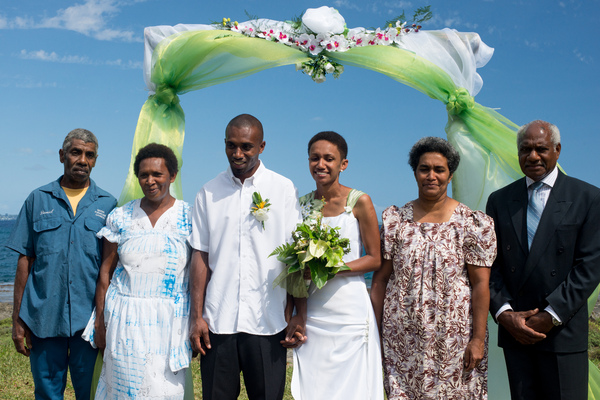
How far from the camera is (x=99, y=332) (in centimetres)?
390

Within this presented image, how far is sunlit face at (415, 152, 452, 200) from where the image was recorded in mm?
3678

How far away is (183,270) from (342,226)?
1224mm

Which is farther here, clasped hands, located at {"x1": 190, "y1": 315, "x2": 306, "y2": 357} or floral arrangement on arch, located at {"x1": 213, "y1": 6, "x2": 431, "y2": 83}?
floral arrangement on arch, located at {"x1": 213, "y1": 6, "x2": 431, "y2": 83}

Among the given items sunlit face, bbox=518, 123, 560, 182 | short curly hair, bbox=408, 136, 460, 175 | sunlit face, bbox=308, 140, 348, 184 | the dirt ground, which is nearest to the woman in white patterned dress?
sunlit face, bbox=308, 140, 348, 184

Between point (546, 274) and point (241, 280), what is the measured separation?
7.00 ft

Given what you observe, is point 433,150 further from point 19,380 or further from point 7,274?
point 7,274

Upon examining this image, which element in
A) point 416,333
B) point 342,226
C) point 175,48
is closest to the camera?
point 416,333

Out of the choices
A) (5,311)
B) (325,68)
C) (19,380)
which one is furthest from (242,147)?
(5,311)

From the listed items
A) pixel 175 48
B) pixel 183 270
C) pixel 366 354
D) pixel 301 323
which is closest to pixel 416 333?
pixel 366 354

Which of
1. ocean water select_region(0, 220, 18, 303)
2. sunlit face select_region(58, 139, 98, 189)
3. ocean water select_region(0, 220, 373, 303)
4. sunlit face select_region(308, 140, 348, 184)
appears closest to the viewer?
sunlit face select_region(308, 140, 348, 184)

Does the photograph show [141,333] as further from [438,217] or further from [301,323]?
[438,217]

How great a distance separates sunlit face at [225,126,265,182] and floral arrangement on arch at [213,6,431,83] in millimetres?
1250

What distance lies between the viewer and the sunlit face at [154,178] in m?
3.86

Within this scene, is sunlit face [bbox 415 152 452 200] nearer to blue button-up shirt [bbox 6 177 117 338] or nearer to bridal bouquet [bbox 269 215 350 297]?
bridal bouquet [bbox 269 215 350 297]
